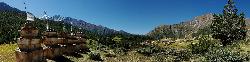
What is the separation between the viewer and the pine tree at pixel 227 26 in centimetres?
10445

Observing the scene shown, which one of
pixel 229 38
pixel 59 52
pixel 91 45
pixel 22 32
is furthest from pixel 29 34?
pixel 229 38

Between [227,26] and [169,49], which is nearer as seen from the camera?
[169,49]

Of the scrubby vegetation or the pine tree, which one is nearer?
the scrubby vegetation

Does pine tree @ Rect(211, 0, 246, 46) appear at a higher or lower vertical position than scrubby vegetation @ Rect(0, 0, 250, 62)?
higher

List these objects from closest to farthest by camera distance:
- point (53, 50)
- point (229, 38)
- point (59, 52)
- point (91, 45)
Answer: point (53, 50) → point (59, 52) → point (91, 45) → point (229, 38)

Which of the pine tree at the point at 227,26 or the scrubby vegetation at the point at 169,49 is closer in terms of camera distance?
the scrubby vegetation at the point at 169,49

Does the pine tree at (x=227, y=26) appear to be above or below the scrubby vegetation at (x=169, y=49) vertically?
above

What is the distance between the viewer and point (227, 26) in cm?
10606

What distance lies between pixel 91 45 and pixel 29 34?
2916cm

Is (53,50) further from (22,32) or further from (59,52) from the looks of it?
(22,32)

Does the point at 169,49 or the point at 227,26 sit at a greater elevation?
the point at 227,26

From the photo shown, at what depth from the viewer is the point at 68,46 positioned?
3538cm

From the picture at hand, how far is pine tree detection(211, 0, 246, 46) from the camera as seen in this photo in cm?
10445

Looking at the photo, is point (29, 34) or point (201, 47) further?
point (201, 47)
